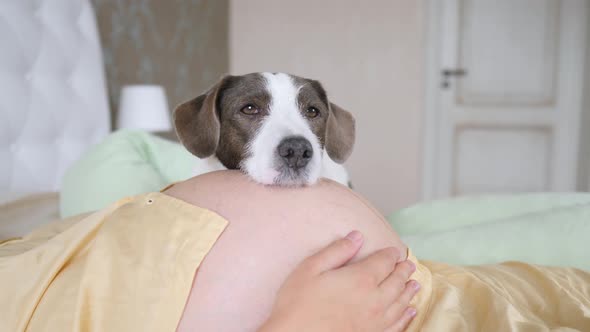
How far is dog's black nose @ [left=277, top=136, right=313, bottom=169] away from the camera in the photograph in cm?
123

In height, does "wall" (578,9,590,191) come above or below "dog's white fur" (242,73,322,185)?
below

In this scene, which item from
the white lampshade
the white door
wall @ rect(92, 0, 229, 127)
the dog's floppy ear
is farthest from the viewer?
the white door

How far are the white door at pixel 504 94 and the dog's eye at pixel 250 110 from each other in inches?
157

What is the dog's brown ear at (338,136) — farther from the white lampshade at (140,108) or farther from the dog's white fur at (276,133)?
the white lampshade at (140,108)

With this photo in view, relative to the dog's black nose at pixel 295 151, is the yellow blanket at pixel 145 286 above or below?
below

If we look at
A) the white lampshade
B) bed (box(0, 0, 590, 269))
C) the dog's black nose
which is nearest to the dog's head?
the dog's black nose

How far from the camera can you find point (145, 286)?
2.81 ft

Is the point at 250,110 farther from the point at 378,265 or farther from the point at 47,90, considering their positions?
the point at 47,90

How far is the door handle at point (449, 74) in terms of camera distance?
200 inches

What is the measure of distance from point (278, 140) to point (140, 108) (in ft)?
6.37

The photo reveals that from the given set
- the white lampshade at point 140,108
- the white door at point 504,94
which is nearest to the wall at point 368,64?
the white door at point 504,94

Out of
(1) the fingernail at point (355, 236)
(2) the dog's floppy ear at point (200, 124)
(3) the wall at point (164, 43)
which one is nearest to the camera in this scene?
(1) the fingernail at point (355, 236)

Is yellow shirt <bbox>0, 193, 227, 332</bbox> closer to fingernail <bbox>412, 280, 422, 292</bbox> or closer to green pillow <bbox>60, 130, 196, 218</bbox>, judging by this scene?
fingernail <bbox>412, 280, 422, 292</bbox>

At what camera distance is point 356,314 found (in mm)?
841
